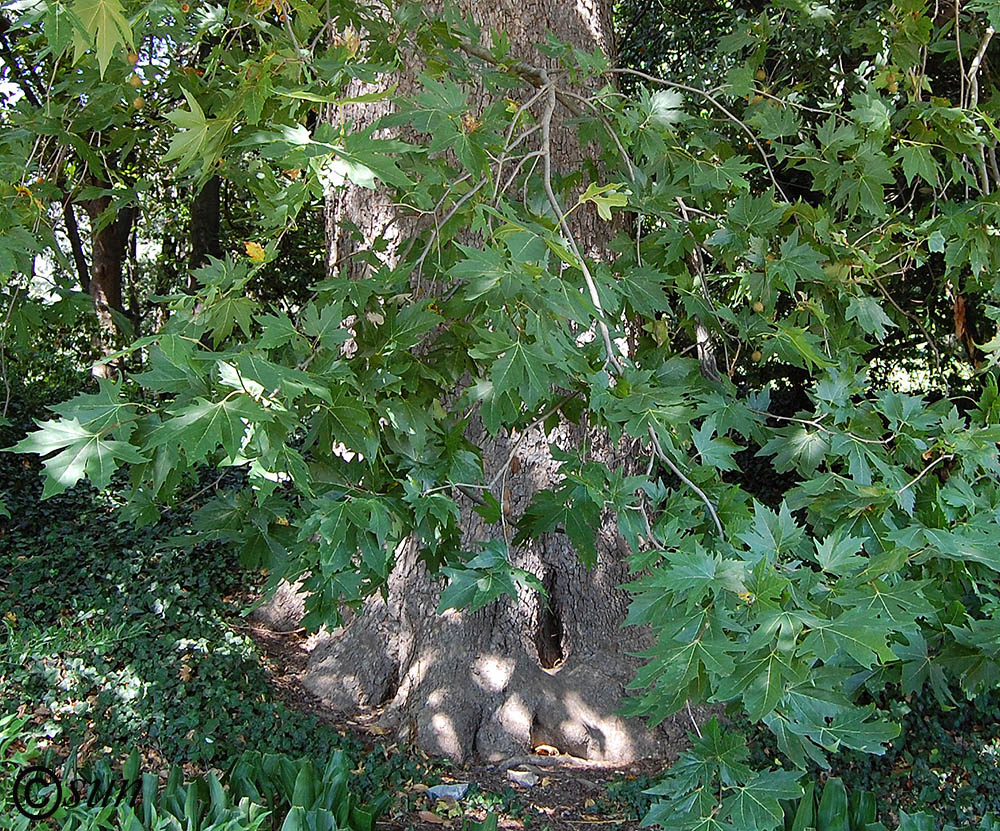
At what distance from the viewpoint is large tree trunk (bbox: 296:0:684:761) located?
12.0 feet

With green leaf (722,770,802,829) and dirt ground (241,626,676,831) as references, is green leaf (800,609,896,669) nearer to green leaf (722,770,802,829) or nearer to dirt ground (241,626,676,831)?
green leaf (722,770,802,829)

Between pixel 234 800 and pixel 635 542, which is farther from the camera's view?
pixel 234 800

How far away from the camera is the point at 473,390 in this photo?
85.4 inches

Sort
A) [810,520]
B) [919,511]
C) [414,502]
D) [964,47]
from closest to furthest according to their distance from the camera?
[414,502], [919,511], [810,520], [964,47]

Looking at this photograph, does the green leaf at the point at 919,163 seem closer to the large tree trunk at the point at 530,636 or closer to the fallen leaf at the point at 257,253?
the large tree trunk at the point at 530,636

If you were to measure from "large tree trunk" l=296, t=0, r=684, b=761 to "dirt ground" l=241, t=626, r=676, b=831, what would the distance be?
6 centimetres

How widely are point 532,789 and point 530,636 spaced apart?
22.8 inches

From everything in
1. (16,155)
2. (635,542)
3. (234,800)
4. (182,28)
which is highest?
(182,28)

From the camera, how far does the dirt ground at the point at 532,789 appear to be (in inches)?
130

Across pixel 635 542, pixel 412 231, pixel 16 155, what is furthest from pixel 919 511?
pixel 16 155

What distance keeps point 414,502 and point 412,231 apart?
1.69m

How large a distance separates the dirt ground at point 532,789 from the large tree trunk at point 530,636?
0.06m

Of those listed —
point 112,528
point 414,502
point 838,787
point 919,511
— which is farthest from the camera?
point 112,528

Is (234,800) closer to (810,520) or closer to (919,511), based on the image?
(810,520)
